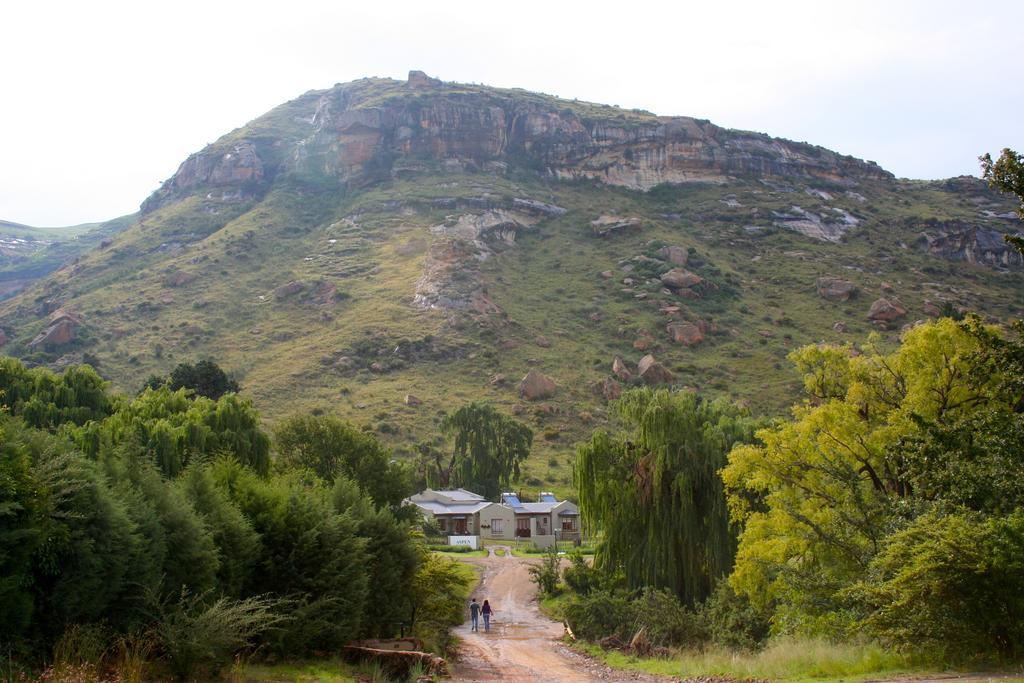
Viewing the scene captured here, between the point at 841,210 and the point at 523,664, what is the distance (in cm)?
12012

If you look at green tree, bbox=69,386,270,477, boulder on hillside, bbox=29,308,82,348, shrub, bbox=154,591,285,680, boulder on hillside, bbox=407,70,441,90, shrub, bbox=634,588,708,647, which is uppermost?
boulder on hillside, bbox=407,70,441,90

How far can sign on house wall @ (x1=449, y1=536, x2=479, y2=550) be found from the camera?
52.2 metres

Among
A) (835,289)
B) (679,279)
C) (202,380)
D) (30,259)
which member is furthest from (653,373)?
(30,259)

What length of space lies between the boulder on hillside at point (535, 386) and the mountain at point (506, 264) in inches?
7.6

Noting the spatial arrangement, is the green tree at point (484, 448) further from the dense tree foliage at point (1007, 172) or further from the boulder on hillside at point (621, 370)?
the dense tree foliage at point (1007, 172)

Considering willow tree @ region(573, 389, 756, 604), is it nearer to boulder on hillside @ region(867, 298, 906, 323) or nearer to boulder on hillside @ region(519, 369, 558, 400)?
boulder on hillside @ region(519, 369, 558, 400)

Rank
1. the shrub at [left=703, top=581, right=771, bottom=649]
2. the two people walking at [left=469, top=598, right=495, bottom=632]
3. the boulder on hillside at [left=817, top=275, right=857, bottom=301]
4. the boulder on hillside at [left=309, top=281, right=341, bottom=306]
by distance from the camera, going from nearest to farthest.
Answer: the shrub at [left=703, top=581, right=771, bottom=649] → the two people walking at [left=469, top=598, right=495, bottom=632] → the boulder on hillside at [left=309, top=281, right=341, bottom=306] → the boulder on hillside at [left=817, top=275, right=857, bottom=301]

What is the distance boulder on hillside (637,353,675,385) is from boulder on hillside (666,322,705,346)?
9.01m

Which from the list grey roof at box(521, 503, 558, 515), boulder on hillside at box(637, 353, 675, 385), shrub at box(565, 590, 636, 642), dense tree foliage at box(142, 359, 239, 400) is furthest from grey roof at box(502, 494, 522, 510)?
shrub at box(565, 590, 636, 642)

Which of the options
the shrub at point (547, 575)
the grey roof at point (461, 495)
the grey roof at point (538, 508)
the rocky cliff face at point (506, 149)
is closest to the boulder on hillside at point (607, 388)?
the grey roof at point (538, 508)

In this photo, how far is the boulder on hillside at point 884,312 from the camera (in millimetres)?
87062

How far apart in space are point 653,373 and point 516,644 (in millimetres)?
50199

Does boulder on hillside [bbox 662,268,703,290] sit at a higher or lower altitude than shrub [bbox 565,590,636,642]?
higher

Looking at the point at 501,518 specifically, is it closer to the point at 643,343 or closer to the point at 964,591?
the point at 643,343
